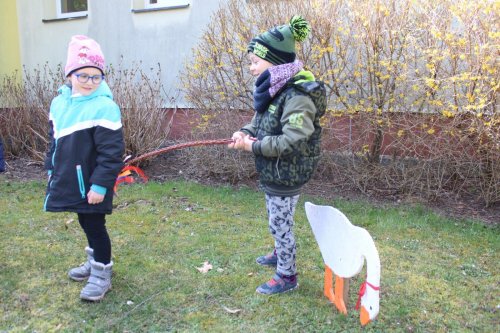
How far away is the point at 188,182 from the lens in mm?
6234

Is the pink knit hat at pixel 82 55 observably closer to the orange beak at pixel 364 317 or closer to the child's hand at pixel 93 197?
the child's hand at pixel 93 197

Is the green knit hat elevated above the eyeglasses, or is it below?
above

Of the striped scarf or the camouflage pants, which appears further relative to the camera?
the camouflage pants

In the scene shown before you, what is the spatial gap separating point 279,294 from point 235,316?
372 millimetres

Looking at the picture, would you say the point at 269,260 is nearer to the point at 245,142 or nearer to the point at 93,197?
the point at 245,142

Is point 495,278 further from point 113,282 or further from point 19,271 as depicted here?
point 19,271

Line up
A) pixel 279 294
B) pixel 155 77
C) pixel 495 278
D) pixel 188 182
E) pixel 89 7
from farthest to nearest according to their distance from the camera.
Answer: pixel 89 7 → pixel 155 77 → pixel 188 182 → pixel 495 278 → pixel 279 294

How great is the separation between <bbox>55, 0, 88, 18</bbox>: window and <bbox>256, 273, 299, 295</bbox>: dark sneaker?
336 inches

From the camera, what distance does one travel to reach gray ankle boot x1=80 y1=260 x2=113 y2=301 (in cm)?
305

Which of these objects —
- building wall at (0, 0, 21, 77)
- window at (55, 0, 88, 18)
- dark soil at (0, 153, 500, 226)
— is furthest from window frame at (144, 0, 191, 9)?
building wall at (0, 0, 21, 77)

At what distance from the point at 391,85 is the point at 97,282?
3.71 meters

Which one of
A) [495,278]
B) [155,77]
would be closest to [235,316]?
[495,278]

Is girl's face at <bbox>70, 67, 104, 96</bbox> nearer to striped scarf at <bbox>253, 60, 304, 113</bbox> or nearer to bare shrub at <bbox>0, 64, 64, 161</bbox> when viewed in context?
striped scarf at <bbox>253, 60, 304, 113</bbox>

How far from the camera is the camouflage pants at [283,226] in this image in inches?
117
